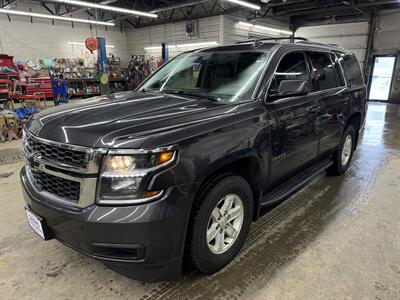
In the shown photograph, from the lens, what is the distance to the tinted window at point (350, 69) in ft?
12.0

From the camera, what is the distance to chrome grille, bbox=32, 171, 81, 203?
5.27 ft

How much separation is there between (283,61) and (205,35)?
13.4 meters

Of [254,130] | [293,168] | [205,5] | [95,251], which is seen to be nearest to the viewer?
[95,251]

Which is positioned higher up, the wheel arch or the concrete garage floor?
the wheel arch

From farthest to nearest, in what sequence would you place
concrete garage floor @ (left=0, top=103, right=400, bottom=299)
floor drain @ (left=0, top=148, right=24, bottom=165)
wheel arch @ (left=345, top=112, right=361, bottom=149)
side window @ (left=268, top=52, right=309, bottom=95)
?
floor drain @ (left=0, top=148, right=24, bottom=165)
wheel arch @ (left=345, top=112, right=361, bottom=149)
side window @ (left=268, top=52, right=309, bottom=95)
concrete garage floor @ (left=0, top=103, right=400, bottom=299)

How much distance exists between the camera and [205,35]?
48.7 feet

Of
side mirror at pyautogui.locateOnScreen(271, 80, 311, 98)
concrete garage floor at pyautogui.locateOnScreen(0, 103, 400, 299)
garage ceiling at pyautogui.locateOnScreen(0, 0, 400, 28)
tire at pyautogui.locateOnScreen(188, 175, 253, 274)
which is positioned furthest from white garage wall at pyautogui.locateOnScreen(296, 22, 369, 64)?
tire at pyautogui.locateOnScreen(188, 175, 253, 274)

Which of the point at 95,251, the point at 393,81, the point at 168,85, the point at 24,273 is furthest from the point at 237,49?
the point at 393,81

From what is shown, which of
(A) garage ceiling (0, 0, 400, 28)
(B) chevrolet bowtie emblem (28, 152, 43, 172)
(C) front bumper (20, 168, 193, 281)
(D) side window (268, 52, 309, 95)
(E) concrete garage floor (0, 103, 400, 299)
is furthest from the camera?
(A) garage ceiling (0, 0, 400, 28)

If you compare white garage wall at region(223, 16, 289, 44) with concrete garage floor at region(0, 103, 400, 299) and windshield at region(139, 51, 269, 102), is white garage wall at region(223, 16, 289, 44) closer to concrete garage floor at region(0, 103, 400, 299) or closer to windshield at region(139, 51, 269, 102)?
windshield at region(139, 51, 269, 102)

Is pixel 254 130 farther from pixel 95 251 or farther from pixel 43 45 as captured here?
pixel 43 45

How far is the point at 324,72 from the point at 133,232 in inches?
110

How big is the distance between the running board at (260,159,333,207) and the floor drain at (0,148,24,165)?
446cm

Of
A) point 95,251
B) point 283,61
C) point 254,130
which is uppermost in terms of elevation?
point 283,61
